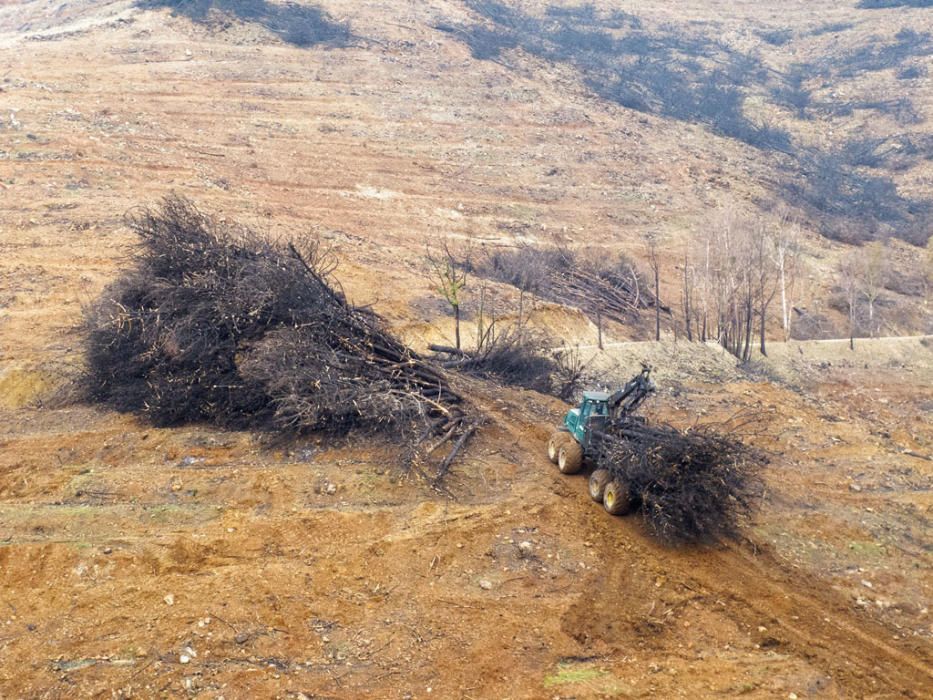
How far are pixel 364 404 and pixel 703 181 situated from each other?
30566 mm

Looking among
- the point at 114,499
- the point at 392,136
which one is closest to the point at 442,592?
the point at 114,499

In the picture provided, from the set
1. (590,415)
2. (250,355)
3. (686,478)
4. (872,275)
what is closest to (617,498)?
(686,478)

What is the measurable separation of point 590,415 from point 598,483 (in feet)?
3.43

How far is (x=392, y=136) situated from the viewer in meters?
34.4

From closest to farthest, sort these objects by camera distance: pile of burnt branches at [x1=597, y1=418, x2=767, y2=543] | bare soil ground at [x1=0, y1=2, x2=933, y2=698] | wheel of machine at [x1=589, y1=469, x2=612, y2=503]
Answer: bare soil ground at [x1=0, y1=2, x2=933, y2=698], pile of burnt branches at [x1=597, y1=418, x2=767, y2=543], wheel of machine at [x1=589, y1=469, x2=612, y2=503]

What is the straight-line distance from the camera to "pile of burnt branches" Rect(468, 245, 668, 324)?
25.0 meters

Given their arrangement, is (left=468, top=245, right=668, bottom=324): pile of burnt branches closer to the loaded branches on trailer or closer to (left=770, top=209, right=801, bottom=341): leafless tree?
(left=770, top=209, right=801, bottom=341): leafless tree

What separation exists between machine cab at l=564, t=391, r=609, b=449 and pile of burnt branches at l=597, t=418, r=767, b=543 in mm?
954

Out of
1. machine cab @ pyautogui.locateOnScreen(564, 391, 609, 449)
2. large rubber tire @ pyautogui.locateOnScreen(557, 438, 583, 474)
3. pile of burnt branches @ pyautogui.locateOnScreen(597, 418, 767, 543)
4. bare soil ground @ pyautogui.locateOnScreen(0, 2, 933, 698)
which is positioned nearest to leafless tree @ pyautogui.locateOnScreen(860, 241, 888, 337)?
bare soil ground @ pyautogui.locateOnScreen(0, 2, 933, 698)

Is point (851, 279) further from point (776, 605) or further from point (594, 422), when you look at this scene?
point (776, 605)

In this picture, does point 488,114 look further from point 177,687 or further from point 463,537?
point 177,687

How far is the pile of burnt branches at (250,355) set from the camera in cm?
1165

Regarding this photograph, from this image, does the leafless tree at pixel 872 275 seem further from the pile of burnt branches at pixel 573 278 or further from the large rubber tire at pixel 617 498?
the large rubber tire at pixel 617 498

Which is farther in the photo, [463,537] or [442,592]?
[463,537]
